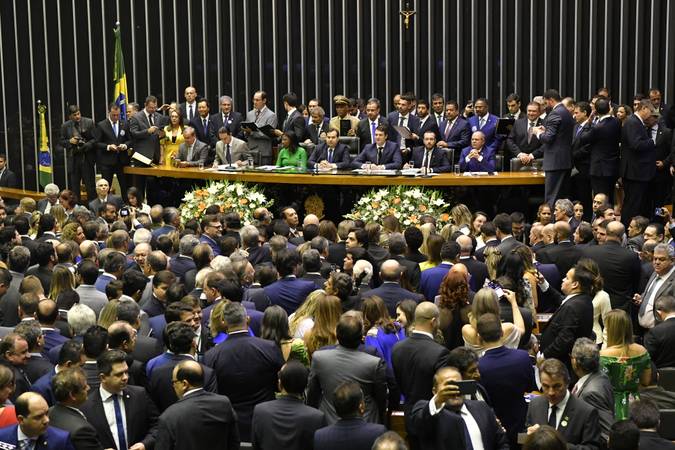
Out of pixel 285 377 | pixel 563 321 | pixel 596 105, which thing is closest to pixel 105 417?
pixel 285 377

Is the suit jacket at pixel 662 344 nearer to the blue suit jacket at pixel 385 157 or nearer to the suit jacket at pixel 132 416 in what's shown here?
the suit jacket at pixel 132 416

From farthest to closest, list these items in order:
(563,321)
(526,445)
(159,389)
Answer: (563,321) < (159,389) < (526,445)

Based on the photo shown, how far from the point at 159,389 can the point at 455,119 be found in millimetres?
10009

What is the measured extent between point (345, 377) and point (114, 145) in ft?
34.9

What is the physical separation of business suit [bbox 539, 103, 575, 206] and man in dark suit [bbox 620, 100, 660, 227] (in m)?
0.68

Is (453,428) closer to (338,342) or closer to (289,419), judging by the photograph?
(289,419)

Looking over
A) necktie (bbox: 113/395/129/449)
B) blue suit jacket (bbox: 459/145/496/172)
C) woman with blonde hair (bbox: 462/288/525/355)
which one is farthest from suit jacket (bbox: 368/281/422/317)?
blue suit jacket (bbox: 459/145/496/172)

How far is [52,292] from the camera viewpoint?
8.68 metres

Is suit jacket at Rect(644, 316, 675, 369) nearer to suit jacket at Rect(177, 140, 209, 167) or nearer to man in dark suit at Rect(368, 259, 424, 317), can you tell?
man in dark suit at Rect(368, 259, 424, 317)

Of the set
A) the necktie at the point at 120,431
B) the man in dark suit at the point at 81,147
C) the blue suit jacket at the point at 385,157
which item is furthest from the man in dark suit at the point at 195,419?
the man in dark suit at the point at 81,147

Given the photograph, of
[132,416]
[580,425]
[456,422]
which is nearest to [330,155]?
[132,416]

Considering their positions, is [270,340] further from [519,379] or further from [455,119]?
[455,119]

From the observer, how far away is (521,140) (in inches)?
615

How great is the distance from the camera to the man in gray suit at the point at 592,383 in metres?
6.65
